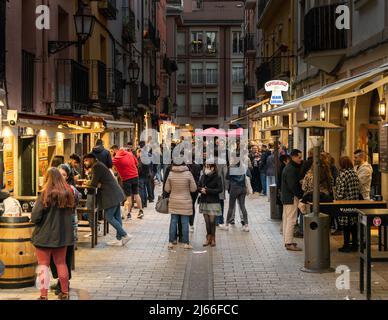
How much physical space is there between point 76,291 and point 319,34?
11507 mm

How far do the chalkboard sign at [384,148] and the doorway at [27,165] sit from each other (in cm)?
766

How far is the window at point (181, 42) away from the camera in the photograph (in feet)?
232

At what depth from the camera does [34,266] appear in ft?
29.8

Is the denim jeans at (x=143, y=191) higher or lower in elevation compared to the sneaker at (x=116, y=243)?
higher

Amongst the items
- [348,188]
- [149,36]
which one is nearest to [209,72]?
[149,36]

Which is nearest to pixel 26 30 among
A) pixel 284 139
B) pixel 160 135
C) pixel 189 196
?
pixel 189 196

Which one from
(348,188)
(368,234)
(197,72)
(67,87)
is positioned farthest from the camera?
(197,72)

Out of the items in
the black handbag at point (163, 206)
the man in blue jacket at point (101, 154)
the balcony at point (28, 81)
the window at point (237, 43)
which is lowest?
the black handbag at point (163, 206)

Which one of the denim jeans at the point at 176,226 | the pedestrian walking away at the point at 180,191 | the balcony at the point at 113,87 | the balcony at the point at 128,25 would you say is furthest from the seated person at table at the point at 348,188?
the balcony at the point at 128,25

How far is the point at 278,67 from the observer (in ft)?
99.2

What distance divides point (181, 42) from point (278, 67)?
4190cm

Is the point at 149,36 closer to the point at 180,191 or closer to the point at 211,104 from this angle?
the point at 180,191

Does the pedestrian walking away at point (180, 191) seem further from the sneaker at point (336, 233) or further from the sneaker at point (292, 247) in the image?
the sneaker at point (336, 233)

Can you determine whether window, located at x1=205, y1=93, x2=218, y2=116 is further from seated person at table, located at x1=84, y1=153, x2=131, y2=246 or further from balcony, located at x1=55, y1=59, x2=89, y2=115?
seated person at table, located at x1=84, y1=153, x2=131, y2=246
